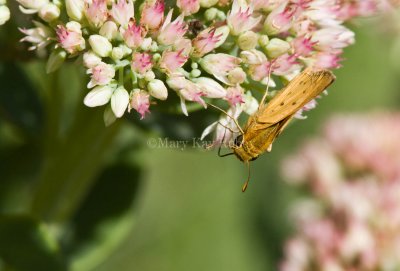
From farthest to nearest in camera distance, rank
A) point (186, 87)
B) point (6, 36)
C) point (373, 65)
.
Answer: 1. point (373, 65)
2. point (6, 36)
3. point (186, 87)

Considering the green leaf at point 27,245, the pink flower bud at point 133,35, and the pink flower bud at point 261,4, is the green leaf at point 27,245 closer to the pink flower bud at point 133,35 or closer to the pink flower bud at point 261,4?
the pink flower bud at point 133,35

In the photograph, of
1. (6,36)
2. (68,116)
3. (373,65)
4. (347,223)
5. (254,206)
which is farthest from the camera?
(373,65)

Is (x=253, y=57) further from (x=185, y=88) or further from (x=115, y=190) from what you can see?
(x=115, y=190)

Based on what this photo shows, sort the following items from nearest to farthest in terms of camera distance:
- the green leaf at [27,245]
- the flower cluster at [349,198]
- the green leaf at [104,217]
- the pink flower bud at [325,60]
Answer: the pink flower bud at [325,60] → the green leaf at [27,245] → the green leaf at [104,217] → the flower cluster at [349,198]

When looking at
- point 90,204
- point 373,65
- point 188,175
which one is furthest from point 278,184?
point 90,204

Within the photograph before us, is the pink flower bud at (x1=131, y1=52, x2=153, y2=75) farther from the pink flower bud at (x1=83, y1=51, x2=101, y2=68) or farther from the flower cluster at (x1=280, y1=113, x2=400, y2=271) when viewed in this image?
the flower cluster at (x1=280, y1=113, x2=400, y2=271)

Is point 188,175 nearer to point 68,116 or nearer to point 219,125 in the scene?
point 68,116

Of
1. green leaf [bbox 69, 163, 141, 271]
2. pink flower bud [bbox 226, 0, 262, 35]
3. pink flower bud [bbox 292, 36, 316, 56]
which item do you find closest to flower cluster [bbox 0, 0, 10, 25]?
pink flower bud [bbox 226, 0, 262, 35]

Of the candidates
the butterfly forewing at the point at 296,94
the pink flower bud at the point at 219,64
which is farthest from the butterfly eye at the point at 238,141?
the pink flower bud at the point at 219,64
